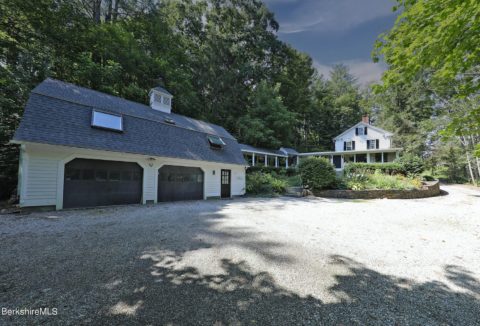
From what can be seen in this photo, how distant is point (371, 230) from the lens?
17.0 feet

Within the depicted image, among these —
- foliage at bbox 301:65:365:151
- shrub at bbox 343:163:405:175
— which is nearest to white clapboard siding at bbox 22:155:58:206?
shrub at bbox 343:163:405:175

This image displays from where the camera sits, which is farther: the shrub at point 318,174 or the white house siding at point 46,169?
the shrub at point 318,174

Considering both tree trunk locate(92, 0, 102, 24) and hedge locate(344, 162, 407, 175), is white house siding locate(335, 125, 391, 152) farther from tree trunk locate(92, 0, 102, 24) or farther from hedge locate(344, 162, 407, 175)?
tree trunk locate(92, 0, 102, 24)

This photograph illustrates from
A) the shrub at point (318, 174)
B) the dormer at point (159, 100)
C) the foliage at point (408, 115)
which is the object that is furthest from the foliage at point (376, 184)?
the foliage at point (408, 115)

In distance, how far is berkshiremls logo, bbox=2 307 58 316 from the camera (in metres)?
1.98

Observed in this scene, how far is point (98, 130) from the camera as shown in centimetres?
837

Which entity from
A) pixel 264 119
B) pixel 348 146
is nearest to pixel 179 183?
A: pixel 264 119

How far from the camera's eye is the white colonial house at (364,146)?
24359 millimetres

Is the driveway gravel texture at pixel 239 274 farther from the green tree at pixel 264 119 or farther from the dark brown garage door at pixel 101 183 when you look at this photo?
the green tree at pixel 264 119

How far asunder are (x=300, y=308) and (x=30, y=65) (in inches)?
649

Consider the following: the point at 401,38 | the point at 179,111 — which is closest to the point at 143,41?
the point at 179,111

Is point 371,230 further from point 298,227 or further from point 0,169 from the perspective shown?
point 0,169

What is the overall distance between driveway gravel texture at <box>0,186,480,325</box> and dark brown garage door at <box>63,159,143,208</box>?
2.31 m

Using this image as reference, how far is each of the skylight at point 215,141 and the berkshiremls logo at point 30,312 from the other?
11.0m
